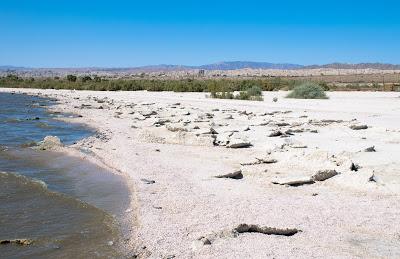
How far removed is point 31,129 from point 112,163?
34.1 feet

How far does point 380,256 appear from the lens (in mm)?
Answer: 5555

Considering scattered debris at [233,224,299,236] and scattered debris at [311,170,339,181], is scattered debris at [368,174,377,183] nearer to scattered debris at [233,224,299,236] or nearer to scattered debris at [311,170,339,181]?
scattered debris at [311,170,339,181]

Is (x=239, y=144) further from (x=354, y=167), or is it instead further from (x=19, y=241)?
(x=19, y=241)

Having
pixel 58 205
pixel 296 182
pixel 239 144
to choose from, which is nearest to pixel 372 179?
pixel 296 182

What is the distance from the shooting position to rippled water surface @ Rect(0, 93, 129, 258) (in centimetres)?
633

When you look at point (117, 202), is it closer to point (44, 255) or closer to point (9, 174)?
point (44, 255)

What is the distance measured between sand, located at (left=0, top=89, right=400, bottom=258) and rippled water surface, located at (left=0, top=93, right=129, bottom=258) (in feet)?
1.23

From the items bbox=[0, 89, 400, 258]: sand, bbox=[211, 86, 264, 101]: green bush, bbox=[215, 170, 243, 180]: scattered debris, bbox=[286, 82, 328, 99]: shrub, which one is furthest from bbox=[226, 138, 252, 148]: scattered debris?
bbox=[286, 82, 328, 99]: shrub

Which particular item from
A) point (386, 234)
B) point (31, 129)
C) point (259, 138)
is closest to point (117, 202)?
point (386, 234)

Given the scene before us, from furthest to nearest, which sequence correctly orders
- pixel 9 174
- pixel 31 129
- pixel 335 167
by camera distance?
pixel 31 129 < pixel 9 174 < pixel 335 167

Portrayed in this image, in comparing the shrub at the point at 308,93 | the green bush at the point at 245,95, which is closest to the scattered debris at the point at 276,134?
the green bush at the point at 245,95

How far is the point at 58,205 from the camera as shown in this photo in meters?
8.44

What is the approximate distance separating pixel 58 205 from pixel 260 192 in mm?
3561

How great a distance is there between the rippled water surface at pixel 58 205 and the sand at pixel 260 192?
37 centimetres
